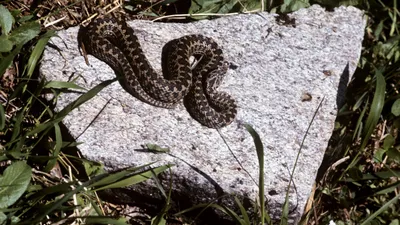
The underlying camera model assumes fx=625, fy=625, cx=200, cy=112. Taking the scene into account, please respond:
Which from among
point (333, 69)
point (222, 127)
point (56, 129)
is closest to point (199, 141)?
point (222, 127)

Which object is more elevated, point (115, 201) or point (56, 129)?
point (56, 129)

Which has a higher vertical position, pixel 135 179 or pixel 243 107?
pixel 243 107

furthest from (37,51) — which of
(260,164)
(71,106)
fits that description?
(260,164)

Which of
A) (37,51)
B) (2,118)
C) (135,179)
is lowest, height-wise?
(135,179)

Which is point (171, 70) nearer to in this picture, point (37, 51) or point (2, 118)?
point (37, 51)

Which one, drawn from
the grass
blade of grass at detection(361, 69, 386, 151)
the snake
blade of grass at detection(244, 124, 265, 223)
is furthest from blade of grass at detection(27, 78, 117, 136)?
blade of grass at detection(361, 69, 386, 151)

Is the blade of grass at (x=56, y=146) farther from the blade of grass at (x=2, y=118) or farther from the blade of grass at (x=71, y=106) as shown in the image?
the blade of grass at (x=2, y=118)

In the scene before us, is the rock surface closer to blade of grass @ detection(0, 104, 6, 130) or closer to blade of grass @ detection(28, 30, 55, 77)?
blade of grass @ detection(28, 30, 55, 77)

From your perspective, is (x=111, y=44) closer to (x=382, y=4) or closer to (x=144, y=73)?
(x=144, y=73)
